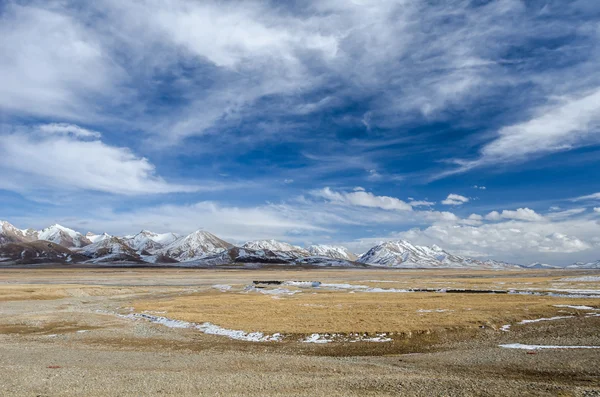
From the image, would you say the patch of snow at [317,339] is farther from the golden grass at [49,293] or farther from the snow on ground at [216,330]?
the golden grass at [49,293]

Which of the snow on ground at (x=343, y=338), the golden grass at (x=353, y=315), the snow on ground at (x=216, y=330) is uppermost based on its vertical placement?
the golden grass at (x=353, y=315)

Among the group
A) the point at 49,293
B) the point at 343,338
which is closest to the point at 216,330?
the point at 343,338

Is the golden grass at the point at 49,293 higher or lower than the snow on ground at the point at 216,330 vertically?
higher

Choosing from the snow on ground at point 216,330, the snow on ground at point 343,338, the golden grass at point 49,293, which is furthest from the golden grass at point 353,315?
the golden grass at point 49,293

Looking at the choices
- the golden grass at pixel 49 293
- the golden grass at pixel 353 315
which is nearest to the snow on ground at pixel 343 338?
the golden grass at pixel 353 315

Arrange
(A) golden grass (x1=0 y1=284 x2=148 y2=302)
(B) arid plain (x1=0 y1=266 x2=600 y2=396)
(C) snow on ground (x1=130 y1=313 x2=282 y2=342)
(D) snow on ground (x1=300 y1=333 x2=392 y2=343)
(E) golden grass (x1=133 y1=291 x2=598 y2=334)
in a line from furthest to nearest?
(A) golden grass (x1=0 y1=284 x2=148 y2=302)
(E) golden grass (x1=133 y1=291 x2=598 y2=334)
(C) snow on ground (x1=130 y1=313 x2=282 y2=342)
(D) snow on ground (x1=300 y1=333 x2=392 y2=343)
(B) arid plain (x1=0 y1=266 x2=600 y2=396)

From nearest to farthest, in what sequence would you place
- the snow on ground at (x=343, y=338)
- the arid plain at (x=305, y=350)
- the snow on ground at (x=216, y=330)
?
the arid plain at (x=305, y=350), the snow on ground at (x=343, y=338), the snow on ground at (x=216, y=330)

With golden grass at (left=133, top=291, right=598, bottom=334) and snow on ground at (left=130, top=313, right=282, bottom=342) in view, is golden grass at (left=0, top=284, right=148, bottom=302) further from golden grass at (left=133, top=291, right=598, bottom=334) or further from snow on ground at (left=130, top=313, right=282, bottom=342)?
snow on ground at (left=130, top=313, right=282, bottom=342)

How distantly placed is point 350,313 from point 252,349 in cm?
1785

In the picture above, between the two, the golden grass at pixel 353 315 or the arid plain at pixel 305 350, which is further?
the golden grass at pixel 353 315

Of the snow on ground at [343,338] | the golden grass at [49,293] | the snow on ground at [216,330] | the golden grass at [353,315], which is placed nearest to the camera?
the snow on ground at [343,338]

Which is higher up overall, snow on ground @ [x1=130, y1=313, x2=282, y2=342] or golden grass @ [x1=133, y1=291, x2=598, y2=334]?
golden grass @ [x1=133, y1=291, x2=598, y2=334]

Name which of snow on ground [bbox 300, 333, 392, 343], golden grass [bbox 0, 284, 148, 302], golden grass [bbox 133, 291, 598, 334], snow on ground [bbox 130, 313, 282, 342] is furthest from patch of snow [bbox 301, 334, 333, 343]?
golden grass [bbox 0, 284, 148, 302]

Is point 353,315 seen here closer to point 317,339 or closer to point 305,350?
point 317,339
